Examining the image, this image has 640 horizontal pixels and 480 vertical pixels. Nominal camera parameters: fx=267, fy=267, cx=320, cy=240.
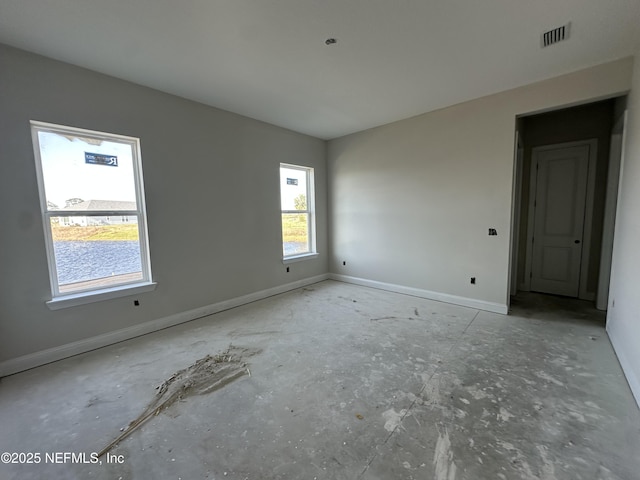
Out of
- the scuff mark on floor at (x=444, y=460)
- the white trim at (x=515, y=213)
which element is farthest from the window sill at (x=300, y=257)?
the scuff mark on floor at (x=444, y=460)

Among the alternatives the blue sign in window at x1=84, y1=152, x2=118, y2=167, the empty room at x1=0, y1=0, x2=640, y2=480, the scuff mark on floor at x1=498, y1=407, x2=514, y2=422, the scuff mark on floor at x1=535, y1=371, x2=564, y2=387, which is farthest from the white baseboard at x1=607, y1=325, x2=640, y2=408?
the blue sign in window at x1=84, y1=152, x2=118, y2=167

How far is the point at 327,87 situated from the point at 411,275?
308cm

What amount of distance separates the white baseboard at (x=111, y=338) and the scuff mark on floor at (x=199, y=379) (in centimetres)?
108

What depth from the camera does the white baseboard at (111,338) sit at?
243 centimetres

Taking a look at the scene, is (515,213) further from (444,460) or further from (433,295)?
(444,460)

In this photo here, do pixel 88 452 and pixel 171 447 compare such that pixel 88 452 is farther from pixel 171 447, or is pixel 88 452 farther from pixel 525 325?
pixel 525 325

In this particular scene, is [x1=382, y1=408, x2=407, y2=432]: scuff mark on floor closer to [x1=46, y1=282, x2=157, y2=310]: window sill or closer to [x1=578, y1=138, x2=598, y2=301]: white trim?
[x1=46, y1=282, x2=157, y2=310]: window sill

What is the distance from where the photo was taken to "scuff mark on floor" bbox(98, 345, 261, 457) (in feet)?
6.31

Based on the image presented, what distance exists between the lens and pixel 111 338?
9.53 feet

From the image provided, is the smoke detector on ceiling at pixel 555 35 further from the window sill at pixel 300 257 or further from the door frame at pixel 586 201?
the window sill at pixel 300 257

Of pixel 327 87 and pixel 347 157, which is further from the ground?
pixel 327 87

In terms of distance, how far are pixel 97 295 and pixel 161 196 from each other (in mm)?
1253

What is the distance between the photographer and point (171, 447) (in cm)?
160

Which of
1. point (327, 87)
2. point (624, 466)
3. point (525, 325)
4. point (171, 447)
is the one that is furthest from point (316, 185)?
point (624, 466)
